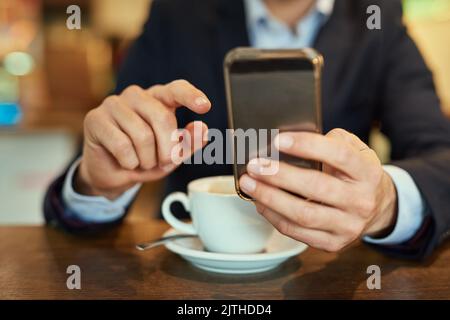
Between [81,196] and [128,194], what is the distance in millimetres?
57

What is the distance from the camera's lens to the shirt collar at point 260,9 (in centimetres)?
97

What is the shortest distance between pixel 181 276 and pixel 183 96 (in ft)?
0.54

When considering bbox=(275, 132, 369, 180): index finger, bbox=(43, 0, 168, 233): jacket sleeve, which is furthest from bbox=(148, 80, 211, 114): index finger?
bbox=(43, 0, 168, 233): jacket sleeve

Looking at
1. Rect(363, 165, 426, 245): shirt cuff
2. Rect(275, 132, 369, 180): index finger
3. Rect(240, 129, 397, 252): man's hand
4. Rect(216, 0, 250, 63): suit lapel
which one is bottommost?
Rect(363, 165, 426, 245): shirt cuff

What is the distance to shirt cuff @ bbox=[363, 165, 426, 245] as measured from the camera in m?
0.52

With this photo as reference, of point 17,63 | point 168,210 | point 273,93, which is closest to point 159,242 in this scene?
point 168,210

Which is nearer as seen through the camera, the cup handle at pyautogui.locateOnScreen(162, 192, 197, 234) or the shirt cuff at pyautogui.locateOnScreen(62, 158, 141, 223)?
the cup handle at pyautogui.locateOnScreen(162, 192, 197, 234)

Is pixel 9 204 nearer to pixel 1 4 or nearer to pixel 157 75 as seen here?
pixel 157 75

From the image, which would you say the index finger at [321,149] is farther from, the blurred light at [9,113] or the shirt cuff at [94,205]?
the blurred light at [9,113]

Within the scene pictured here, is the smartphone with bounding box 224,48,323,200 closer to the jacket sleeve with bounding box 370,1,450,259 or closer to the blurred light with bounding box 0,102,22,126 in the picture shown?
the jacket sleeve with bounding box 370,1,450,259

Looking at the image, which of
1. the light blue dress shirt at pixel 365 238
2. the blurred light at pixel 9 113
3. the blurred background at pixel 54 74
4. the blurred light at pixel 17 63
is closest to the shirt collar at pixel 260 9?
the light blue dress shirt at pixel 365 238

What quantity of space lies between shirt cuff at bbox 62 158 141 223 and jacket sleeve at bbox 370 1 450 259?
31cm

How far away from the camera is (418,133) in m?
0.78

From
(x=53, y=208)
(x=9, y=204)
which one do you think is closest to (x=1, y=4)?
(x=9, y=204)
